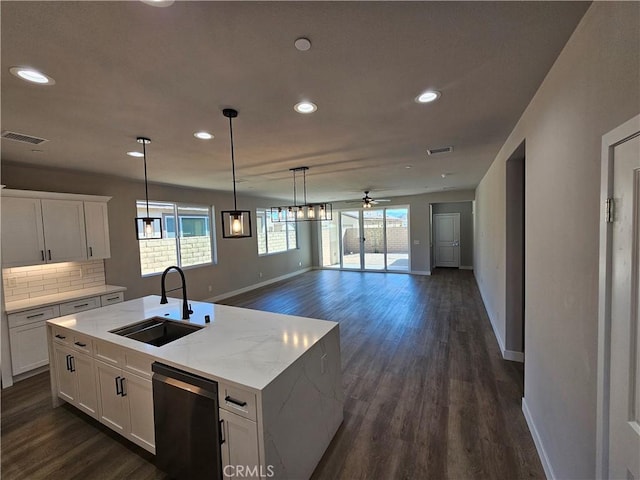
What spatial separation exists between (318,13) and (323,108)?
3.11 ft

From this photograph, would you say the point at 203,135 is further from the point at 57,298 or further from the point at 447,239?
the point at 447,239

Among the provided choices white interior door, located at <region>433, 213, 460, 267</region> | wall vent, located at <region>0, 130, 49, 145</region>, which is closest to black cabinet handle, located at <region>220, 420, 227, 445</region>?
wall vent, located at <region>0, 130, 49, 145</region>

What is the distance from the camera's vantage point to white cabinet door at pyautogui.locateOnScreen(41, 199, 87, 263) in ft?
11.4

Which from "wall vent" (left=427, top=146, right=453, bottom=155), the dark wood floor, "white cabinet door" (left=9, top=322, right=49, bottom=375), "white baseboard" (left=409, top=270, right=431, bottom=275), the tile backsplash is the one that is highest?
"wall vent" (left=427, top=146, right=453, bottom=155)

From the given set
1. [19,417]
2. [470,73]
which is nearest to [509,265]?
[470,73]

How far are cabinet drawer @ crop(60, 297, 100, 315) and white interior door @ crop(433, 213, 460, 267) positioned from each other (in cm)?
933

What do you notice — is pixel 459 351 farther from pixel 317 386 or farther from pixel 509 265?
pixel 317 386

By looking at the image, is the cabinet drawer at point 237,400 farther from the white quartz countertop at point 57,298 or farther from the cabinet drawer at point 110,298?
the cabinet drawer at point 110,298

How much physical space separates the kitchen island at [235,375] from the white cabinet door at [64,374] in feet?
0.03

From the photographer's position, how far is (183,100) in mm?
1902

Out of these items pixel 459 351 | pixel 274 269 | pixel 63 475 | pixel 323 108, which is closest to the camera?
pixel 63 475

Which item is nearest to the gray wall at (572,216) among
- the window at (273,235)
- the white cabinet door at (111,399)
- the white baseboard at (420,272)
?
the white cabinet door at (111,399)

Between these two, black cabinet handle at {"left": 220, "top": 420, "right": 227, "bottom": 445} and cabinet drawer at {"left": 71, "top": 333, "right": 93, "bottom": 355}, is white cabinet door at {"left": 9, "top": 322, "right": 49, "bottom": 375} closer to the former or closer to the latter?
cabinet drawer at {"left": 71, "top": 333, "right": 93, "bottom": 355}

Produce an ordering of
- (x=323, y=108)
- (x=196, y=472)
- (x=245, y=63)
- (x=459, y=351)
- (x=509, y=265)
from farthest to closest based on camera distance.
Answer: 1. (x=459, y=351)
2. (x=509, y=265)
3. (x=323, y=108)
4. (x=196, y=472)
5. (x=245, y=63)
